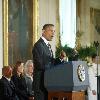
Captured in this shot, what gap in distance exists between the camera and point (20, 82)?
25.7 feet

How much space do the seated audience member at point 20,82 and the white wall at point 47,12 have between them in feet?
12.6

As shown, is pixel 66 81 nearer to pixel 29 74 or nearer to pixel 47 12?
pixel 29 74

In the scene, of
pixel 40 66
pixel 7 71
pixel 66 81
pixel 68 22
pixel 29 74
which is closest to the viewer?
pixel 66 81

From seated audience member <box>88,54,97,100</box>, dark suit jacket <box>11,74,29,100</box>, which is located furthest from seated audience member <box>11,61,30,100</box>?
seated audience member <box>88,54,97,100</box>

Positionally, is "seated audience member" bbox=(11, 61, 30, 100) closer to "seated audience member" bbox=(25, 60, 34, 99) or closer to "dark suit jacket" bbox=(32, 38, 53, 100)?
"seated audience member" bbox=(25, 60, 34, 99)

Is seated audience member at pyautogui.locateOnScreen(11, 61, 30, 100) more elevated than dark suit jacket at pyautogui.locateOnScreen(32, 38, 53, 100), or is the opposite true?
dark suit jacket at pyautogui.locateOnScreen(32, 38, 53, 100)

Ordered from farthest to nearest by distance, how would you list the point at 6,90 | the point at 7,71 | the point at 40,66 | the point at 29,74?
the point at 29,74 → the point at 7,71 → the point at 6,90 → the point at 40,66

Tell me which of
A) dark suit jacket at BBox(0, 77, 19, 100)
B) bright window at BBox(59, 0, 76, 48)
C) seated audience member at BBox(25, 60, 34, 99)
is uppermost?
bright window at BBox(59, 0, 76, 48)

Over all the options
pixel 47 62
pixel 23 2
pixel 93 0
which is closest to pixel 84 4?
pixel 93 0

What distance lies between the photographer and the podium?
4.33 metres

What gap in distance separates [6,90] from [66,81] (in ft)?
10.3

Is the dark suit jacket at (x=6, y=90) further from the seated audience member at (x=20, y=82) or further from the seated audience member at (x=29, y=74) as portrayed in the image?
the seated audience member at (x=29, y=74)

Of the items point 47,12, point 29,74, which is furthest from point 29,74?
point 47,12

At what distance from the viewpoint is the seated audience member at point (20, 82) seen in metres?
7.78
